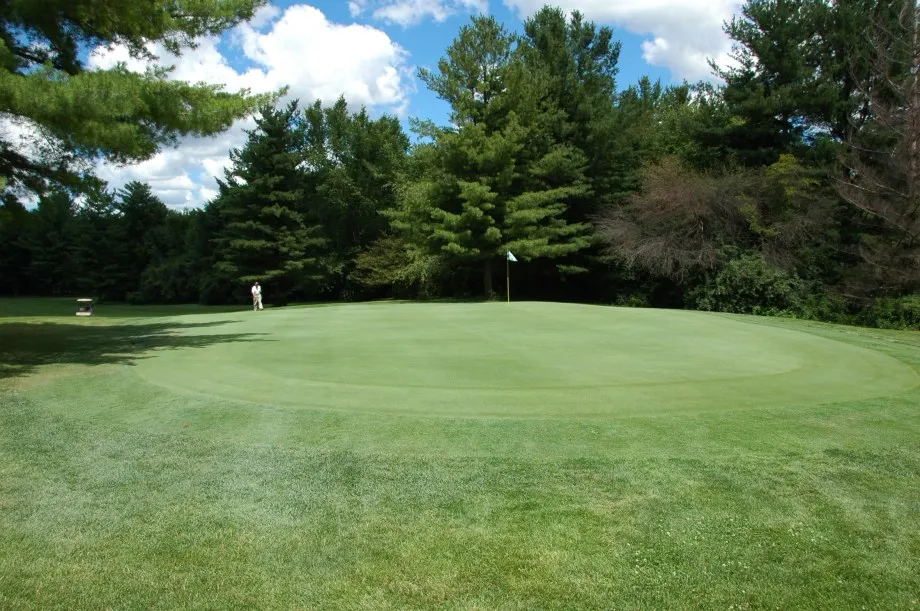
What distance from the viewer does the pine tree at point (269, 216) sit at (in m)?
48.6

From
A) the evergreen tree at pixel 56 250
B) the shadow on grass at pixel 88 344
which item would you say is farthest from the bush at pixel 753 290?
the evergreen tree at pixel 56 250

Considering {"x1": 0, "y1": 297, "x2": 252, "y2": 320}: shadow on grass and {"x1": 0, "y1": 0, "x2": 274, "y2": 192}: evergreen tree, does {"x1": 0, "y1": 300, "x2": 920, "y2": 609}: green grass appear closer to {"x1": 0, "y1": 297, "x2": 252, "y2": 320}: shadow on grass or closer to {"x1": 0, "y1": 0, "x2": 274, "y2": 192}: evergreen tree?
{"x1": 0, "y1": 0, "x2": 274, "y2": 192}: evergreen tree

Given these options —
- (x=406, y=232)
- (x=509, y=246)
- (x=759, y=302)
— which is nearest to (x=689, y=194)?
(x=759, y=302)

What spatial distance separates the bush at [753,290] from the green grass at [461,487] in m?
22.2

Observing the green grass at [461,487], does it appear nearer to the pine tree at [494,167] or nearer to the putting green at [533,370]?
the putting green at [533,370]

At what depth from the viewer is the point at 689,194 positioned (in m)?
32.9

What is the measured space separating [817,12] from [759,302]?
51.5ft

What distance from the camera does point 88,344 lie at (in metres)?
13.9

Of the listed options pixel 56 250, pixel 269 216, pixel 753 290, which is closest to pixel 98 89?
pixel 753 290

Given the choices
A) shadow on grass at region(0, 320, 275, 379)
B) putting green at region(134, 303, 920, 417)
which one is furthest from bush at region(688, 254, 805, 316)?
shadow on grass at region(0, 320, 275, 379)

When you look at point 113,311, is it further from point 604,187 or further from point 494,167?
point 604,187

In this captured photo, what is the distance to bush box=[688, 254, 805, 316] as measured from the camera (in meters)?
30.3

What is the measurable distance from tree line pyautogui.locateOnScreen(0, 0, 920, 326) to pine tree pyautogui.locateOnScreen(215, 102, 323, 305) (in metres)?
0.18

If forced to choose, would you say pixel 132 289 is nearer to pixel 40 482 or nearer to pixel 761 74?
pixel 761 74
